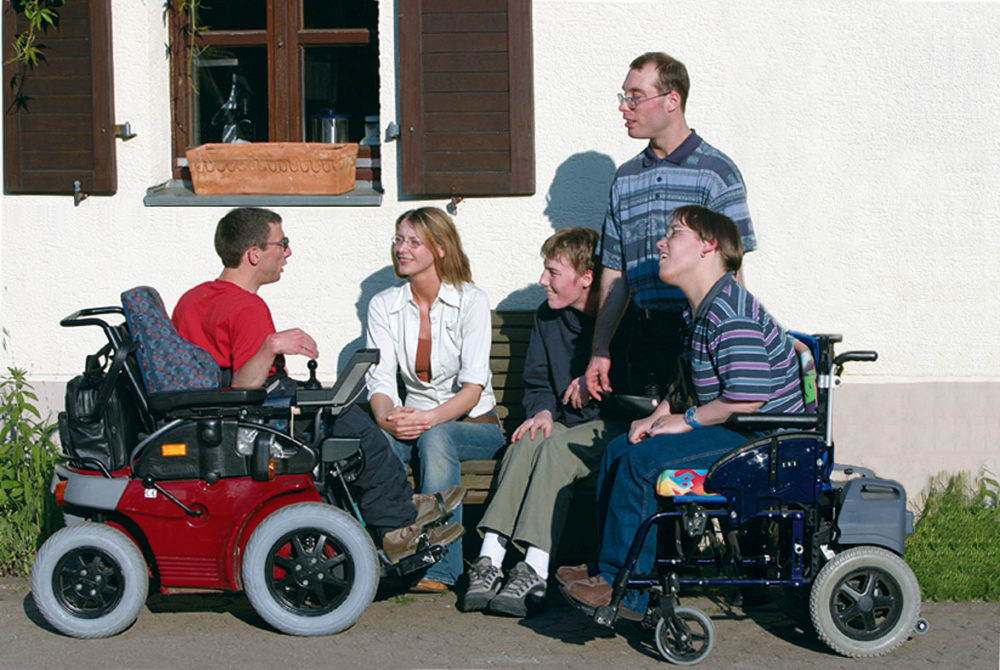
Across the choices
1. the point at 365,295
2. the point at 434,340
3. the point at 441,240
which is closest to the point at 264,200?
the point at 365,295

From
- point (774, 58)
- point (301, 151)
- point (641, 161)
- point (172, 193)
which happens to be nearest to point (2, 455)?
point (172, 193)

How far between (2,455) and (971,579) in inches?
177

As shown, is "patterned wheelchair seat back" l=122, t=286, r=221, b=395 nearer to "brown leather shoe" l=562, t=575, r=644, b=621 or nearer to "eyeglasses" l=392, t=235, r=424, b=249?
"eyeglasses" l=392, t=235, r=424, b=249

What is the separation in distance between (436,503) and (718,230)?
1634 mm

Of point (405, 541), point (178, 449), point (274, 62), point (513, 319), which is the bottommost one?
point (405, 541)

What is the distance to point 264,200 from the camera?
20.3ft

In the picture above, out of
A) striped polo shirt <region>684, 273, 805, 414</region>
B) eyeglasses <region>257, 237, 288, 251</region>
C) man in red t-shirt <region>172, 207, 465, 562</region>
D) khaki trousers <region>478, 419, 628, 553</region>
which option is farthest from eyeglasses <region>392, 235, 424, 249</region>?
striped polo shirt <region>684, 273, 805, 414</region>

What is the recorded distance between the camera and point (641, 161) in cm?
522

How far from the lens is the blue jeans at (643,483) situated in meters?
4.24

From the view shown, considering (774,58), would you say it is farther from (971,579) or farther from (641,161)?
(971,579)

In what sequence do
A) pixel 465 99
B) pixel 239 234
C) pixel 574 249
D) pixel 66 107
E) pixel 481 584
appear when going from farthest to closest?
pixel 66 107, pixel 465 99, pixel 574 249, pixel 239 234, pixel 481 584

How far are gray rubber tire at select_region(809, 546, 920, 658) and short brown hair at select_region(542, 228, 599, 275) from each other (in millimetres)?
1802

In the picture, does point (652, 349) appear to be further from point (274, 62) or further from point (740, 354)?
point (274, 62)

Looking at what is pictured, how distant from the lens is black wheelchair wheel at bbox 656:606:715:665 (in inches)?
161
